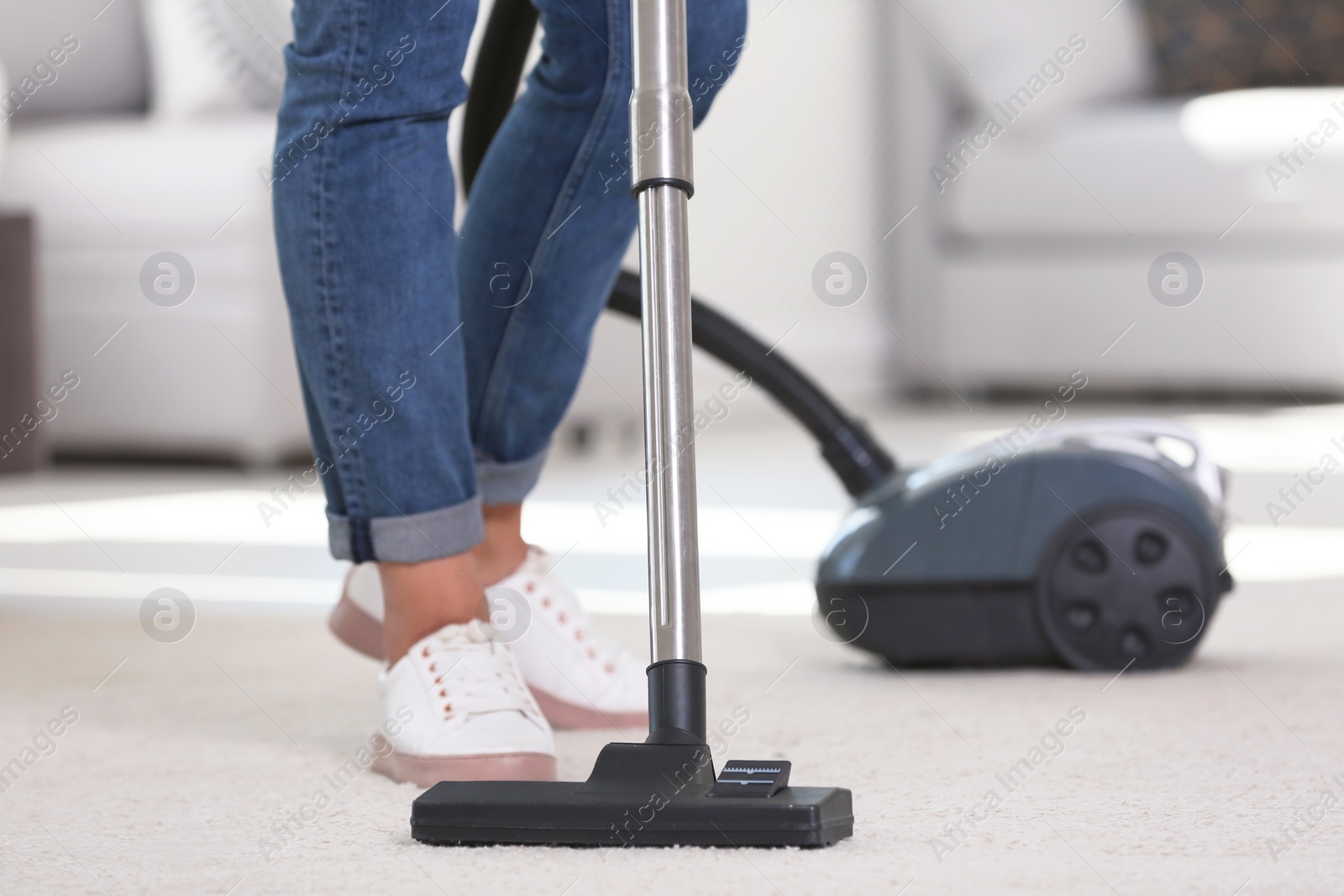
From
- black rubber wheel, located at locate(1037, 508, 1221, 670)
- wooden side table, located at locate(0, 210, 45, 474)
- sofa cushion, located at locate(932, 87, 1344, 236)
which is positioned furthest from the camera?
sofa cushion, located at locate(932, 87, 1344, 236)

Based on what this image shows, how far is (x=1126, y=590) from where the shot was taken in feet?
3.25

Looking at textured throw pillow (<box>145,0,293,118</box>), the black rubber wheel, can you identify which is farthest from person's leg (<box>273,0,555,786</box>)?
textured throw pillow (<box>145,0,293,118</box>)

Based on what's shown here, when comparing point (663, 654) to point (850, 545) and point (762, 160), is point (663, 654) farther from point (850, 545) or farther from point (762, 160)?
point (762, 160)

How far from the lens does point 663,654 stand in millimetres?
643

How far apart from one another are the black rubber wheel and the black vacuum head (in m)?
0.38

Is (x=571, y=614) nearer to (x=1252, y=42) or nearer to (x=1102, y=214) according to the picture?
(x=1102, y=214)

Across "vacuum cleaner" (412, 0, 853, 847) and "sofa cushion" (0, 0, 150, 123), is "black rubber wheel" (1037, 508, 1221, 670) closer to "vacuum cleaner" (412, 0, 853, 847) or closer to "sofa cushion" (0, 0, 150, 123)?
"vacuum cleaner" (412, 0, 853, 847)

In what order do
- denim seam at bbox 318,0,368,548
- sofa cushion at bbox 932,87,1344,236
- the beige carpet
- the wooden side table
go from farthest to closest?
sofa cushion at bbox 932,87,1344,236 → the wooden side table → denim seam at bbox 318,0,368,548 → the beige carpet

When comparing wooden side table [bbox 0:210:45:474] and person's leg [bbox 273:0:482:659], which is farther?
wooden side table [bbox 0:210:45:474]

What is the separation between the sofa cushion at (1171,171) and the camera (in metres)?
2.71

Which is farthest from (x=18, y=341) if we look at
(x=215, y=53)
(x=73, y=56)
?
(x=73, y=56)

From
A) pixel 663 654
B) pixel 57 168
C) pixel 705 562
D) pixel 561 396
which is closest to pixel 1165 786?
pixel 663 654

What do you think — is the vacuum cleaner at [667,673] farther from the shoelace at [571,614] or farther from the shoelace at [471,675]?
the shoelace at [571,614]

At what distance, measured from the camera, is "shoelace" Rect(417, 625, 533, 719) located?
0.78 m
